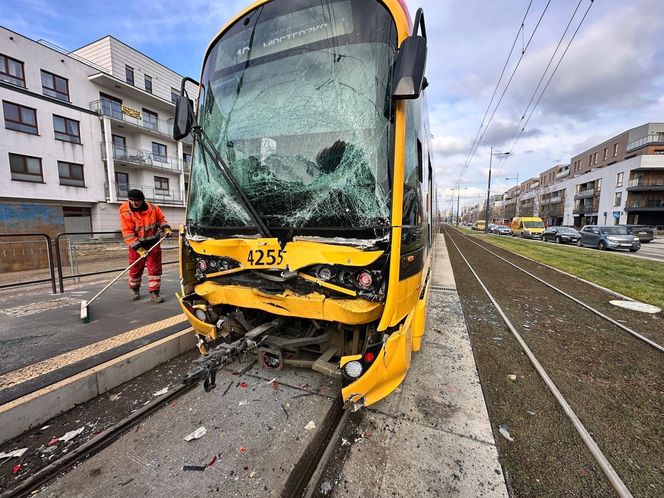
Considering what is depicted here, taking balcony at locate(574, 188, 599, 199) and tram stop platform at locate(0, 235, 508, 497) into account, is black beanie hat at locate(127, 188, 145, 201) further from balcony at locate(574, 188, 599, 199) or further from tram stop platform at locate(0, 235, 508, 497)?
balcony at locate(574, 188, 599, 199)

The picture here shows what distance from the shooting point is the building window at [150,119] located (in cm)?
2639

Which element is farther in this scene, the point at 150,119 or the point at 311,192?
the point at 150,119

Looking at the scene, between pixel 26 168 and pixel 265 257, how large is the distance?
26290 millimetres

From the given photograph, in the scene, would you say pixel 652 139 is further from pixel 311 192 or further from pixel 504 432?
pixel 311 192

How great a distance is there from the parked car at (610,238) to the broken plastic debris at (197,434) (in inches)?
968

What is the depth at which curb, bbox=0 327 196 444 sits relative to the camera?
2.38m

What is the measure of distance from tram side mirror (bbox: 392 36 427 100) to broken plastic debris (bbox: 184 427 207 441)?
3103 mm

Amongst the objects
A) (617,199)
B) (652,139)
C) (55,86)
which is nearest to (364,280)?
(55,86)

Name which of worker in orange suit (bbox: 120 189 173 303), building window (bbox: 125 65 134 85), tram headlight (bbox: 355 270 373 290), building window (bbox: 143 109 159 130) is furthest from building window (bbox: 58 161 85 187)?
tram headlight (bbox: 355 270 373 290)

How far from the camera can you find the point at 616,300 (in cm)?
649

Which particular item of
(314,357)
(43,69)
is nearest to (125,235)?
(314,357)

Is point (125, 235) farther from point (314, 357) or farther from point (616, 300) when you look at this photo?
point (616, 300)

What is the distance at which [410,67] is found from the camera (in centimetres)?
209

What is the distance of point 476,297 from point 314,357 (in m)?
5.48
